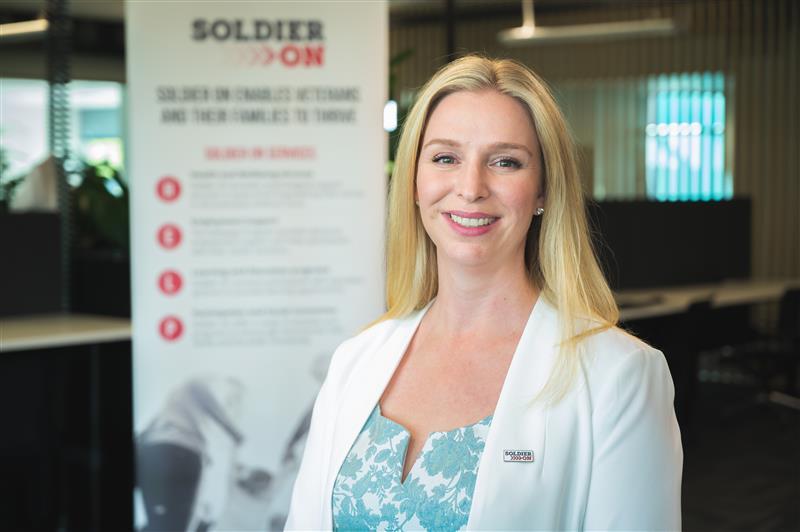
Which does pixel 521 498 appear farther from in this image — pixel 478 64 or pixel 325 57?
pixel 325 57

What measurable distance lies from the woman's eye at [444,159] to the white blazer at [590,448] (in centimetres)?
32

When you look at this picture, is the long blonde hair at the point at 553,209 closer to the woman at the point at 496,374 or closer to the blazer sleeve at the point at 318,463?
the woman at the point at 496,374

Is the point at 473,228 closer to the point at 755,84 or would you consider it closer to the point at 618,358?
the point at 618,358

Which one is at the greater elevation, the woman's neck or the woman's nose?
the woman's nose

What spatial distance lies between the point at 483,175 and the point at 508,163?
0.14 feet

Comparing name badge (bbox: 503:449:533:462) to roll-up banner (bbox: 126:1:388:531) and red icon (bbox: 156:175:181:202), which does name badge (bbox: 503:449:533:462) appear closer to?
roll-up banner (bbox: 126:1:388:531)

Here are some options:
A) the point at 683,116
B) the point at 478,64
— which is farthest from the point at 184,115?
the point at 683,116

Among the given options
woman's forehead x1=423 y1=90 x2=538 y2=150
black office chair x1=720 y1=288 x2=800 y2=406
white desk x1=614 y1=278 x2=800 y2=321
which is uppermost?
woman's forehead x1=423 y1=90 x2=538 y2=150

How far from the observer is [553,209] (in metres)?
1.54

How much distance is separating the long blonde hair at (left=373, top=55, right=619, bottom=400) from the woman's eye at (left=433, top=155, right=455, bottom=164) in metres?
0.06

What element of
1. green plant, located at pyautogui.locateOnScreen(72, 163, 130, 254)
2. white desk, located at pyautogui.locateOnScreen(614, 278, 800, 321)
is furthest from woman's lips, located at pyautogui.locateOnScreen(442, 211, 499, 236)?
white desk, located at pyautogui.locateOnScreen(614, 278, 800, 321)

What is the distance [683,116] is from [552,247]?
9.01m

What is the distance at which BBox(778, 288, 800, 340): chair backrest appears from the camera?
22.2 ft

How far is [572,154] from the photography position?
1.53 metres
